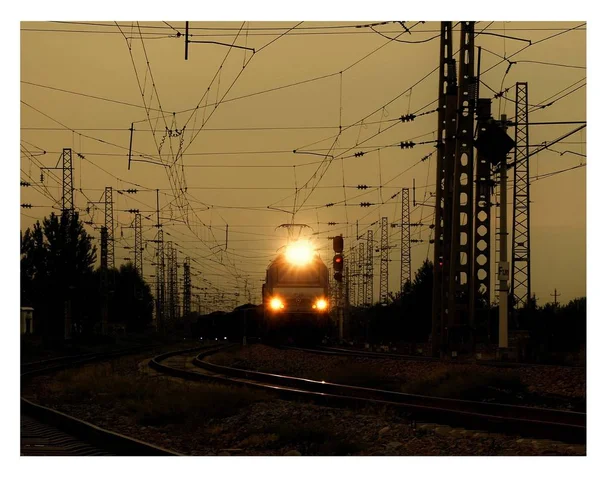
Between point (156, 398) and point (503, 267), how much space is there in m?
13.2

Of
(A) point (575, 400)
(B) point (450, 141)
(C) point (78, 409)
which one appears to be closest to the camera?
(A) point (575, 400)

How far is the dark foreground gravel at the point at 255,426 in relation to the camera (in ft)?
42.0

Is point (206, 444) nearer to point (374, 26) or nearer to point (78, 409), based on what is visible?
point (78, 409)

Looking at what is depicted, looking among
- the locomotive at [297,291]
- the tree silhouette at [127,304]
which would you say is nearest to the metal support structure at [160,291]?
the tree silhouette at [127,304]

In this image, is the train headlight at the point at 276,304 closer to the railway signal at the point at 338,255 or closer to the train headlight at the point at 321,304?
the train headlight at the point at 321,304

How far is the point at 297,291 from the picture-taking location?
3644 cm

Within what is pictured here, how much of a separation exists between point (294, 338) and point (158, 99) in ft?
46.1

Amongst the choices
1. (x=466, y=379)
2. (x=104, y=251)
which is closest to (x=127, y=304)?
(x=104, y=251)

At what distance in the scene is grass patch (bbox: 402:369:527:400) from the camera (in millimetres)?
19016

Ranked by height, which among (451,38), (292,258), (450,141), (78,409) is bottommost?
(78,409)

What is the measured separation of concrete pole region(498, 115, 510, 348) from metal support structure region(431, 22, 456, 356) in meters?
1.63

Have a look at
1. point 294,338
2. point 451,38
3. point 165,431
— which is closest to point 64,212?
point 294,338

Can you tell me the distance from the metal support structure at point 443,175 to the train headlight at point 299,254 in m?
8.74

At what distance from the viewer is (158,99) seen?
28.1 metres
